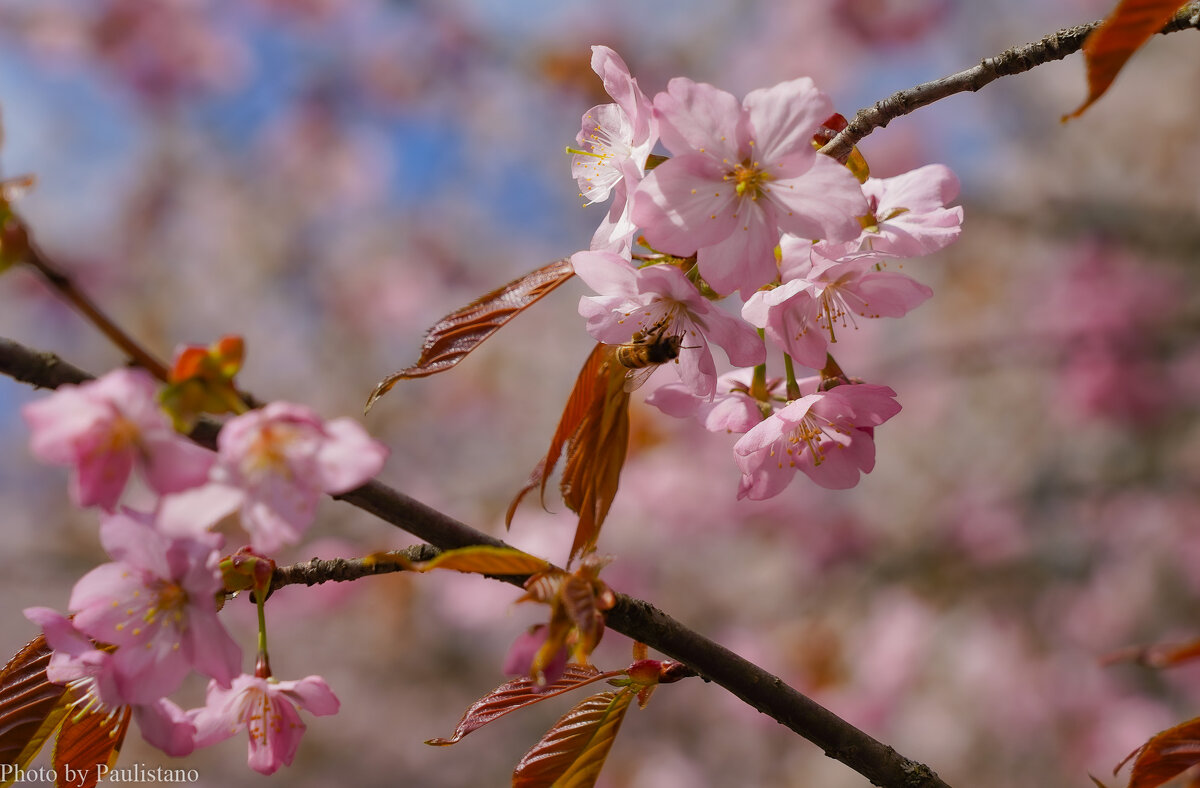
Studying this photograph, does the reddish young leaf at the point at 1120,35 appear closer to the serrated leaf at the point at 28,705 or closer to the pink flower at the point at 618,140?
the pink flower at the point at 618,140

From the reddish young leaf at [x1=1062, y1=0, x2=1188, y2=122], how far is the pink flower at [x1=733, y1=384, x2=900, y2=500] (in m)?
0.32

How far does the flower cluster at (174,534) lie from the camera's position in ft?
1.62

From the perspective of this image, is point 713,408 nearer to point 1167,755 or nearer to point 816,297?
point 816,297

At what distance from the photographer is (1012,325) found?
429cm

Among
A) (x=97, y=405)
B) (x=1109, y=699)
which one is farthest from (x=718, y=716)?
(x=97, y=405)

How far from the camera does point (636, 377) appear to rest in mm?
760

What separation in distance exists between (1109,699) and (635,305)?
3.45m

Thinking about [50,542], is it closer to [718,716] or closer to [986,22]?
[718,716]

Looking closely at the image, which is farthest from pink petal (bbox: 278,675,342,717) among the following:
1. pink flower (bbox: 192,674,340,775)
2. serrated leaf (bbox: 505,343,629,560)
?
serrated leaf (bbox: 505,343,629,560)

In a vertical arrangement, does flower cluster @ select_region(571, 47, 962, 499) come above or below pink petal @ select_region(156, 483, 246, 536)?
above

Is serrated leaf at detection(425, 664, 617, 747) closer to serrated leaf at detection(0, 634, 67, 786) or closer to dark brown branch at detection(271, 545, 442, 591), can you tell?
dark brown branch at detection(271, 545, 442, 591)

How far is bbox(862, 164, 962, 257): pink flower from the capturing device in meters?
0.74

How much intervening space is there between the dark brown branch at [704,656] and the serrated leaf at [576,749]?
3.6 inches

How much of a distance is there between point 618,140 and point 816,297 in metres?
0.25
